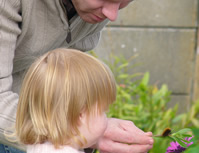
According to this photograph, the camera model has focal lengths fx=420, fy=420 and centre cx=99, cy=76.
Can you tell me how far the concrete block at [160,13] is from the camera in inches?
141

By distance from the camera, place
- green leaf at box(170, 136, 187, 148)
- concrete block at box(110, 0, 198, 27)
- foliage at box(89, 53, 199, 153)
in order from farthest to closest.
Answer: concrete block at box(110, 0, 198, 27), foliage at box(89, 53, 199, 153), green leaf at box(170, 136, 187, 148)

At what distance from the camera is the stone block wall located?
142 inches

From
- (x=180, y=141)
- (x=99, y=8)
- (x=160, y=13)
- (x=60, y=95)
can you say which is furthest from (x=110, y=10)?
(x=160, y=13)

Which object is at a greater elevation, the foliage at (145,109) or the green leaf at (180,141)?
the green leaf at (180,141)

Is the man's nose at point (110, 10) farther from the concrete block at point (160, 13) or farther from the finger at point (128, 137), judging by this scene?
the concrete block at point (160, 13)

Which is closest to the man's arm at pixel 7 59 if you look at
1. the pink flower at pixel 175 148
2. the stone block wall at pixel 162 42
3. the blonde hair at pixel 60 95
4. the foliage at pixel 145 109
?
the blonde hair at pixel 60 95

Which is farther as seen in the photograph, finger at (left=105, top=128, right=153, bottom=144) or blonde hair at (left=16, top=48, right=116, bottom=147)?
finger at (left=105, top=128, right=153, bottom=144)

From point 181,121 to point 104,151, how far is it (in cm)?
204

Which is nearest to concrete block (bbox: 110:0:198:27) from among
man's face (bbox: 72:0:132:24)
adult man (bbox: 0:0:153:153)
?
adult man (bbox: 0:0:153:153)

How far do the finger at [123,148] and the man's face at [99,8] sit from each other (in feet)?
1.40

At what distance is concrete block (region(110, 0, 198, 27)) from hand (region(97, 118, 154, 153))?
2324 mm

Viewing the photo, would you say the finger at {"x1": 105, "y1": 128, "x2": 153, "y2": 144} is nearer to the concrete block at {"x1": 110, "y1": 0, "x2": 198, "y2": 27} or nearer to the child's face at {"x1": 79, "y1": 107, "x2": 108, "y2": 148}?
the child's face at {"x1": 79, "y1": 107, "x2": 108, "y2": 148}

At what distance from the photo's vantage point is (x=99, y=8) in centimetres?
144

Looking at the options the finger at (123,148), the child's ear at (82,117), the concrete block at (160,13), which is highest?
the child's ear at (82,117)
